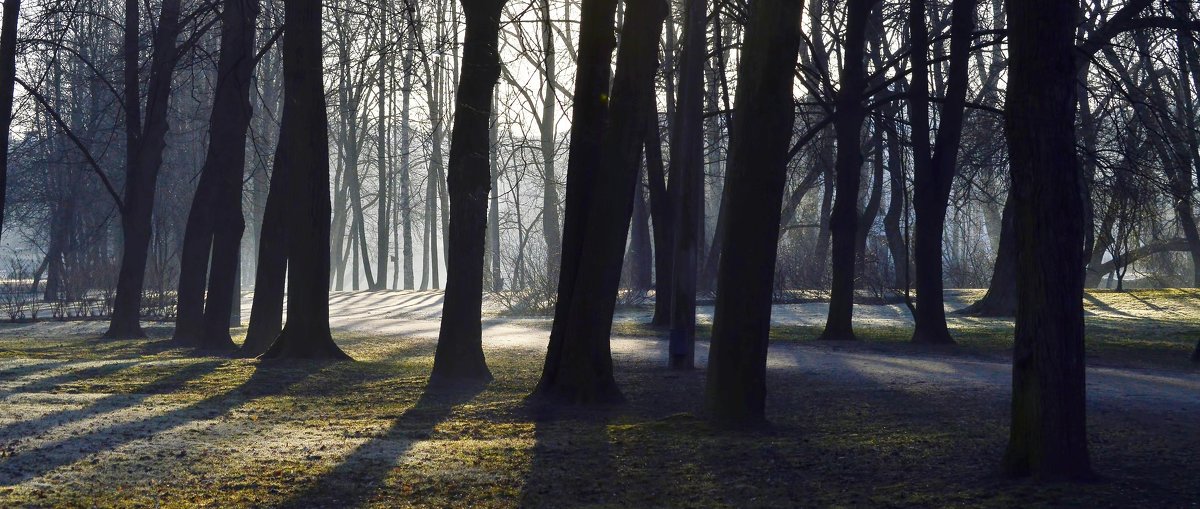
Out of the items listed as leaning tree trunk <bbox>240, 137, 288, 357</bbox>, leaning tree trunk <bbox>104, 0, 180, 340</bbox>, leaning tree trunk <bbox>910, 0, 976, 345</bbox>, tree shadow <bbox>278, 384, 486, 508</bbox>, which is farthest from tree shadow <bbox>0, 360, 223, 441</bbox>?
leaning tree trunk <bbox>910, 0, 976, 345</bbox>

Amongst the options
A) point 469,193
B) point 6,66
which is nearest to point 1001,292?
point 469,193

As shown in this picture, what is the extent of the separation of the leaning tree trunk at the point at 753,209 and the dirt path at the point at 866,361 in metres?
3.54

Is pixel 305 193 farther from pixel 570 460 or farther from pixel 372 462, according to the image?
pixel 570 460

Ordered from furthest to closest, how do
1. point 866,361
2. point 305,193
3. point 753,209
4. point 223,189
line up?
point 223,189 < point 866,361 < point 305,193 < point 753,209

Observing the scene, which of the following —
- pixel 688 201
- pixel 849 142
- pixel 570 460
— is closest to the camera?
pixel 570 460

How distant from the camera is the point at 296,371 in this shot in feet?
40.1

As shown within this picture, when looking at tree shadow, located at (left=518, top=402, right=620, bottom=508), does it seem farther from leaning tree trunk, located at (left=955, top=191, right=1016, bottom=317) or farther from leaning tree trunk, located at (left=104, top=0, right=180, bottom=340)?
leaning tree trunk, located at (left=955, top=191, right=1016, bottom=317)

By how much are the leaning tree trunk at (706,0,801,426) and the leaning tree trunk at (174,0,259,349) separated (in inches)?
403

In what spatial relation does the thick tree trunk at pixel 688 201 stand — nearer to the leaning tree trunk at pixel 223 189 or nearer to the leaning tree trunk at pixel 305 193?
the leaning tree trunk at pixel 305 193

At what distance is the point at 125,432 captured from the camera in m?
7.77

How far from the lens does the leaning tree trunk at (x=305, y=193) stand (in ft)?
43.8

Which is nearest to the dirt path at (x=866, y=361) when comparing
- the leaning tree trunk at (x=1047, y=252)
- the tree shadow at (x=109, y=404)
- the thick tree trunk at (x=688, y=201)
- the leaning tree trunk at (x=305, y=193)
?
the thick tree trunk at (x=688, y=201)

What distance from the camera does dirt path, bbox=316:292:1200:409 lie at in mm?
10711

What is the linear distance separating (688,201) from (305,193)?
456 centimetres
